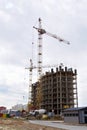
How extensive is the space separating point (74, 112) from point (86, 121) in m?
8.18

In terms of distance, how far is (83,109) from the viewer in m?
108

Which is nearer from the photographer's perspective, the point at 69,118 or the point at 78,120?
the point at 78,120

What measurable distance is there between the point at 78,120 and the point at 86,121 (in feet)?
11.6

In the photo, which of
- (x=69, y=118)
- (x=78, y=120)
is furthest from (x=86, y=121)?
(x=69, y=118)

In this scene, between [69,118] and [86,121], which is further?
[69,118]

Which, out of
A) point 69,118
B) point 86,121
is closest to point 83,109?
point 86,121

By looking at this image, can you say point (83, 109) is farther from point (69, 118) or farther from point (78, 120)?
point (69, 118)

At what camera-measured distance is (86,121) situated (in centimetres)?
10625

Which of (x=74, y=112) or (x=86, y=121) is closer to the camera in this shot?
(x=86, y=121)

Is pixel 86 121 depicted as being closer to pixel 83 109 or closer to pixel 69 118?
pixel 83 109

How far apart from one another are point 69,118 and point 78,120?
1031 centimetres

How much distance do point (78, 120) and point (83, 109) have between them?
15.7ft

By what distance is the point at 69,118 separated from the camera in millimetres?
118438
